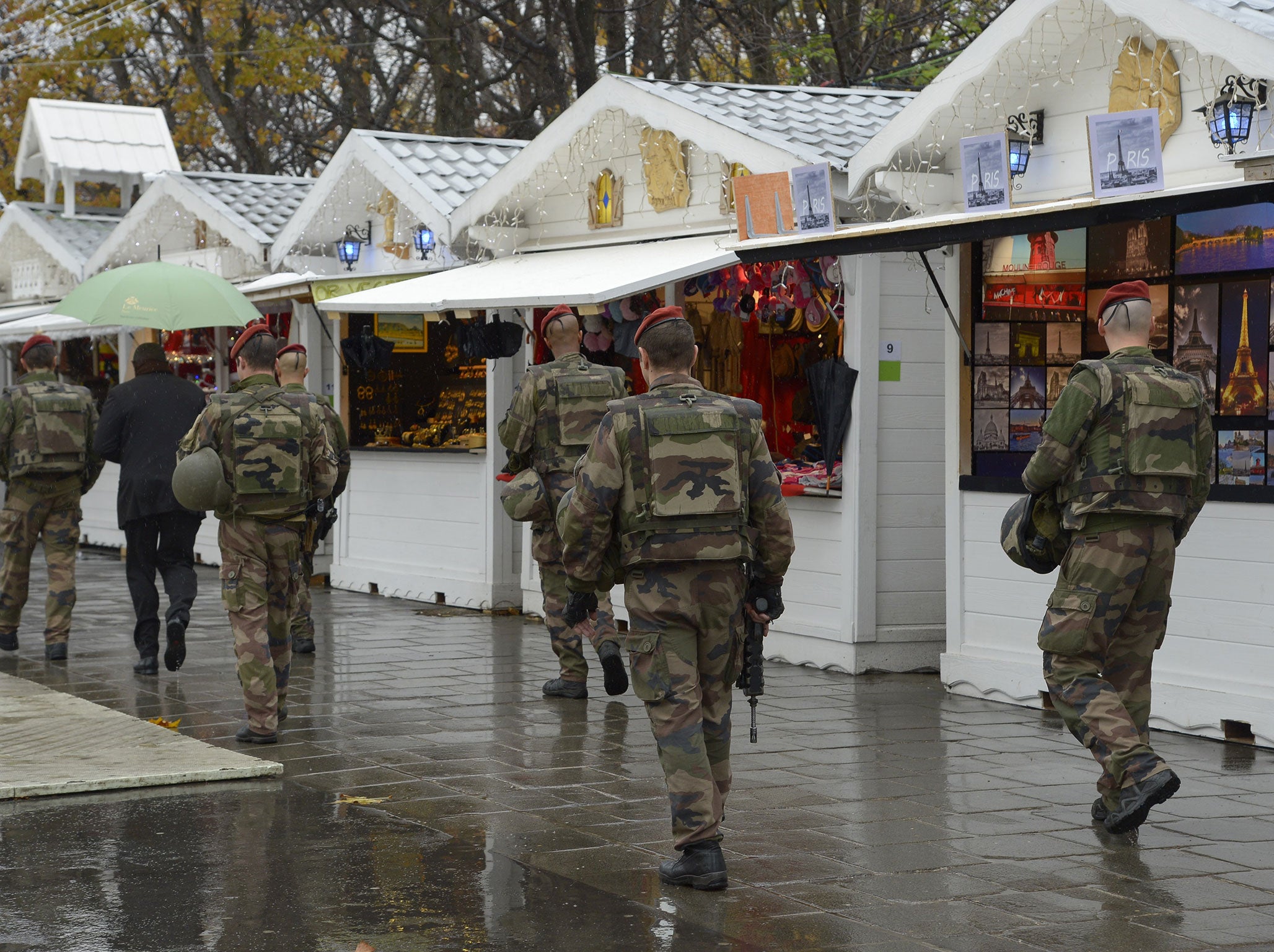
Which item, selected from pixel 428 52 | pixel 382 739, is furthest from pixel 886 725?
pixel 428 52

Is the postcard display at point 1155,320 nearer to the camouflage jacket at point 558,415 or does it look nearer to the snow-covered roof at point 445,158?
the camouflage jacket at point 558,415

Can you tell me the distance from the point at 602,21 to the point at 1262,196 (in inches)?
729

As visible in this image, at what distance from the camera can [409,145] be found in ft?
47.6

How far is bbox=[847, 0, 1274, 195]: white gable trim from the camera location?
23.9ft

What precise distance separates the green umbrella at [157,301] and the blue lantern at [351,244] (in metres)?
4.29

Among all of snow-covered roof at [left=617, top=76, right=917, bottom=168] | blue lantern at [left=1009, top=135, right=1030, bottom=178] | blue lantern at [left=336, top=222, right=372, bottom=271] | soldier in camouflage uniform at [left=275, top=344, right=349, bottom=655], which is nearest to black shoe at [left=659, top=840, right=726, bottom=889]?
soldier in camouflage uniform at [left=275, top=344, right=349, bottom=655]

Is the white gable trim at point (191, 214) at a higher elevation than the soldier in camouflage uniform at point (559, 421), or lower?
higher

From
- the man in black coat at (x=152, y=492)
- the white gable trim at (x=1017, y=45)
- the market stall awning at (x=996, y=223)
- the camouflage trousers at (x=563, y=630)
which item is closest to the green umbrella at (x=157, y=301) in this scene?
the man in black coat at (x=152, y=492)

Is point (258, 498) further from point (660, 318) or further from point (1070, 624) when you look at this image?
point (1070, 624)

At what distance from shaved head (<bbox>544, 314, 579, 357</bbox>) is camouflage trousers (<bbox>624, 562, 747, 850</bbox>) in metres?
3.46

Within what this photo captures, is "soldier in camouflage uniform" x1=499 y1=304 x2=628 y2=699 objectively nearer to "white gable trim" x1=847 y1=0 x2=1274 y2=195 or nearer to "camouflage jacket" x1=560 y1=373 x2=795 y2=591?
"white gable trim" x1=847 y1=0 x2=1274 y2=195

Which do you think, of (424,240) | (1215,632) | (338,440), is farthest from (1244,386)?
(424,240)

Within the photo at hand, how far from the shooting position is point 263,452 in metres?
7.84

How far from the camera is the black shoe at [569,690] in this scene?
9.20 m
